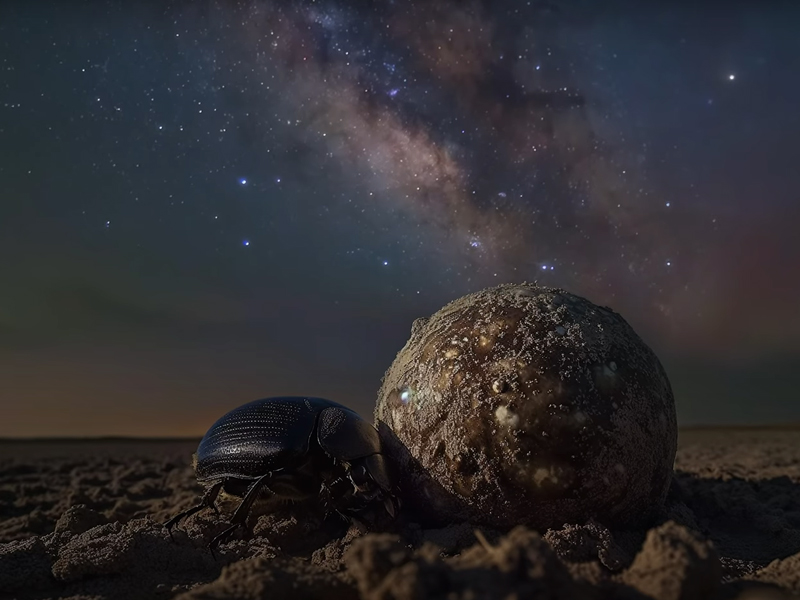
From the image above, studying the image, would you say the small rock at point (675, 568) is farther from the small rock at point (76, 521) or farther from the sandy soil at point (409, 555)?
the small rock at point (76, 521)

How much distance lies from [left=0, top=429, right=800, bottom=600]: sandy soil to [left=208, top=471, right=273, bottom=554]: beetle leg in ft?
0.31

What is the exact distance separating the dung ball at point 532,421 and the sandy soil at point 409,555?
20 centimetres

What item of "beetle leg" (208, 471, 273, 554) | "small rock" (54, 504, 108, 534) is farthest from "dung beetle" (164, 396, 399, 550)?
"small rock" (54, 504, 108, 534)

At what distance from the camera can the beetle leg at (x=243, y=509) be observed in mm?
3932

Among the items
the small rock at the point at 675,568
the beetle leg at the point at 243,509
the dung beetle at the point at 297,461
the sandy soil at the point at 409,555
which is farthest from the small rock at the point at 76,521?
the small rock at the point at 675,568

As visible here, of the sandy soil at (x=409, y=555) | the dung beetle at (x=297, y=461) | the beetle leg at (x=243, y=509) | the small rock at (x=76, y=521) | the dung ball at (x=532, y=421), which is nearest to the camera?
the sandy soil at (x=409, y=555)

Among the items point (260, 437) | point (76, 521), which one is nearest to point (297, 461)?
point (260, 437)

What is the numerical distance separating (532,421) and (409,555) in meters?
1.74

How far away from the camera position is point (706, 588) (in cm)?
229

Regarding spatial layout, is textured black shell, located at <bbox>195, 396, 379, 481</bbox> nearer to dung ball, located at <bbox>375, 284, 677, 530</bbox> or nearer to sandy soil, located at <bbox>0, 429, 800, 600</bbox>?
sandy soil, located at <bbox>0, 429, 800, 600</bbox>

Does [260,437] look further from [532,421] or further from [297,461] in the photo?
[532,421]

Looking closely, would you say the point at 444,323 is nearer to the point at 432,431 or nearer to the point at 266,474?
the point at 432,431

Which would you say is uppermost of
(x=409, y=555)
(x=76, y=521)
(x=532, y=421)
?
(x=532, y=421)

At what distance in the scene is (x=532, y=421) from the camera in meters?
3.80
